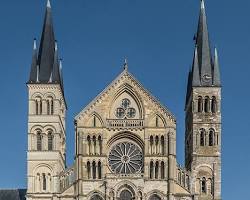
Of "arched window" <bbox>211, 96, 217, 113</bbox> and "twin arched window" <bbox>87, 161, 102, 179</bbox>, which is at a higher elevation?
"arched window" <bbox>211, 96, 217, 113</bbox>

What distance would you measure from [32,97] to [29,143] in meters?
4.24

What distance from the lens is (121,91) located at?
77.6 m

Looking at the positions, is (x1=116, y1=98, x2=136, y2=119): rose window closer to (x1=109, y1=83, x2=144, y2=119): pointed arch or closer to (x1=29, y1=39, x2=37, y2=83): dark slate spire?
(x1=109, y1=83, x2=144, y2=119): pointed arch

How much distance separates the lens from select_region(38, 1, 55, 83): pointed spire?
3073 inches

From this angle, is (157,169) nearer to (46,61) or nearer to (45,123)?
(45,123)

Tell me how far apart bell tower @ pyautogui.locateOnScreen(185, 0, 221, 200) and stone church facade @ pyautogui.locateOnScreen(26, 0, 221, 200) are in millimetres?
90

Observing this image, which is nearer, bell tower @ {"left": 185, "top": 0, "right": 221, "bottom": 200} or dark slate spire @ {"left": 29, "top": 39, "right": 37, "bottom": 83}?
bell tower @ {"left": 185, "top": 0, "right": 221, "bottom": 200}

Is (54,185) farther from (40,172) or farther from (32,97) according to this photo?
(32,97)

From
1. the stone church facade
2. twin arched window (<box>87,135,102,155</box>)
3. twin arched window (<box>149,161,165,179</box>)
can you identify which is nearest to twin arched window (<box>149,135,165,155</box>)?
the stone church facade

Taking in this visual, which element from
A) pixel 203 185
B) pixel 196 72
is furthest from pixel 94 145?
pixel 196 72
